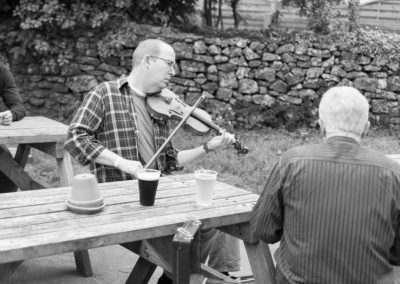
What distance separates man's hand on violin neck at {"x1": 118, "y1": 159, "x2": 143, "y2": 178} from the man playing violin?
5cm

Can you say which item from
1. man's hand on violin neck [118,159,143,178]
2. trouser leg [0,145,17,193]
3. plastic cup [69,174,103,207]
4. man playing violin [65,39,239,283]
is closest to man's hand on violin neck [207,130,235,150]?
man playing violin [65,39,239,283]

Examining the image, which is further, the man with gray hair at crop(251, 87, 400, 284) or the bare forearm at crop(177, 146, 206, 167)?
the bare forearm at crop(177, 146, 206, 167)

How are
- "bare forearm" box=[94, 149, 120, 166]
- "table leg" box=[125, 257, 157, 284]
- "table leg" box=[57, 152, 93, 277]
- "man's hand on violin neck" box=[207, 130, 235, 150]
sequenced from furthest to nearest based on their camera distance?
1. "table leg" box=[57, 152, 93, 277]
2. "man's hand on violin neck" box=[207, 130, 235, 150]
3. "bare forearm" box=[94, 149, 120, 166]
4. "table leg" box=[125, 257, 157, 284]

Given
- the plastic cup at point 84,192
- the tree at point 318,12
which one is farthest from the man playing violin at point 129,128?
the tree at point 318,12

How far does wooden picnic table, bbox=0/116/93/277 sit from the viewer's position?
11.4ft

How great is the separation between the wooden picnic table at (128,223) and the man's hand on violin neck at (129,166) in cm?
6

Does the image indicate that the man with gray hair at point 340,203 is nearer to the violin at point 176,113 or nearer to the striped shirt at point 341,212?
the striped shirt at point 341,212

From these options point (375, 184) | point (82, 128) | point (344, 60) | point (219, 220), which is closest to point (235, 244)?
point (219, 220)

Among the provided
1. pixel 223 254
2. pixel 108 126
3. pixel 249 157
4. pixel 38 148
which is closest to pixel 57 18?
pixel 249 157

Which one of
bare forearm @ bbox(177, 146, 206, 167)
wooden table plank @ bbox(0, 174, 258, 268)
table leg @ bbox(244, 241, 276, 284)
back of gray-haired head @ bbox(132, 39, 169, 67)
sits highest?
back of gray-haired head @ bbox(132, 39, 169, 67)

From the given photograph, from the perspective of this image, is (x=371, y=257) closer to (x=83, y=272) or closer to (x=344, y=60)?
(x=83, y=272)

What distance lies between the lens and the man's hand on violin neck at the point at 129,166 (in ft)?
8.89

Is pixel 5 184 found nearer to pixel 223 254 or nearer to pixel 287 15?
pixel 223 254

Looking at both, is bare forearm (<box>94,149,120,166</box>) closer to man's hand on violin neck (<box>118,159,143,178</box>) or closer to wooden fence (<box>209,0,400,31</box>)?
man's hand on violin neck (<box>118,159,143,178</box>)
